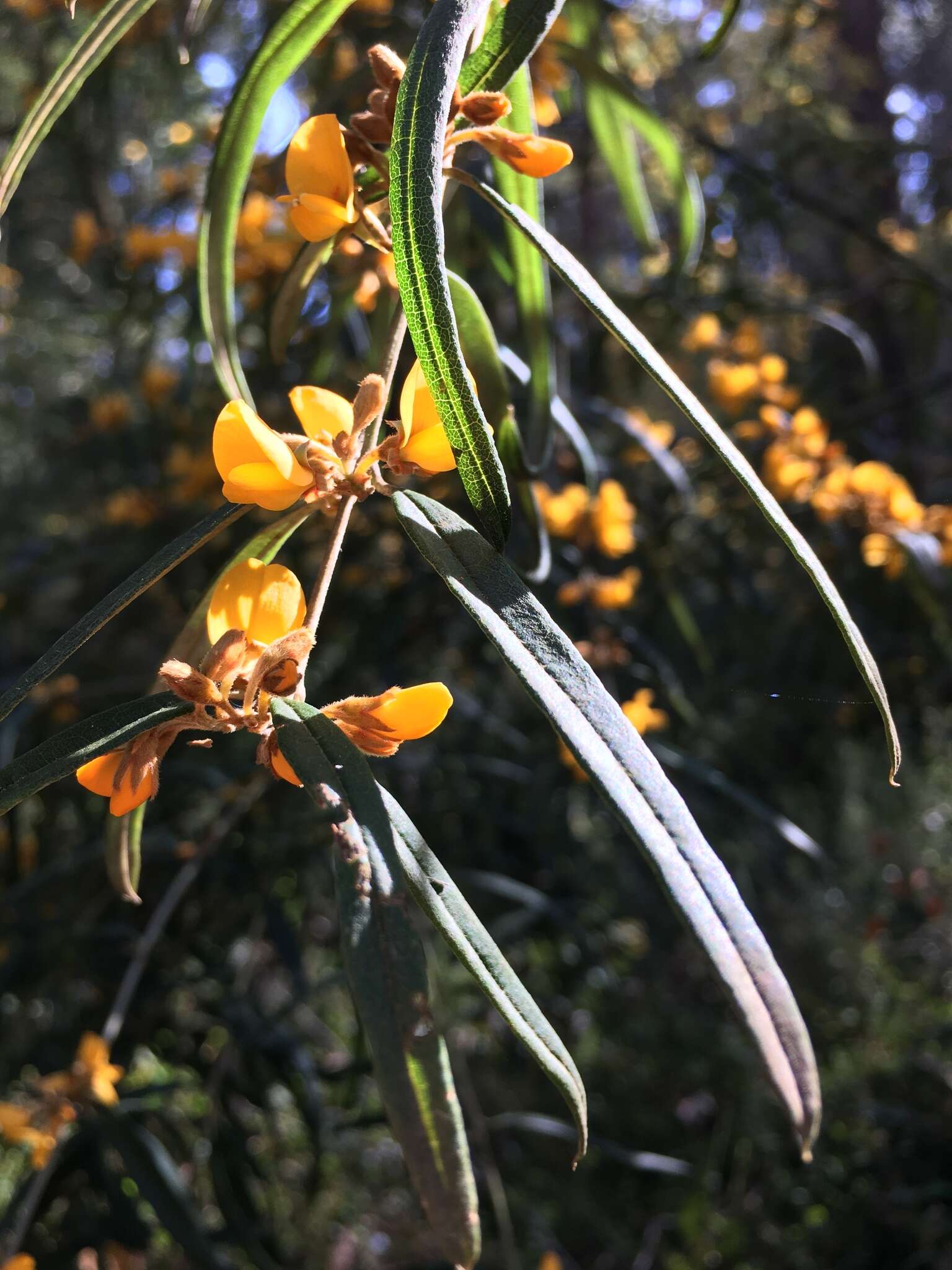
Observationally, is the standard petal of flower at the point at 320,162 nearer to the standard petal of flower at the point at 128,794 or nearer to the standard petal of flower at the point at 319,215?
the standard petal of flower at the point at 319,215

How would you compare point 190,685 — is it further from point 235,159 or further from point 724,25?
point 724,25

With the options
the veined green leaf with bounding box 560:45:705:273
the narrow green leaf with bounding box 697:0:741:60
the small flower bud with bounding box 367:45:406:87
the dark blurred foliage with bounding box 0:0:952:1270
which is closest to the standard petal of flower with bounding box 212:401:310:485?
the small flower bud with bounding box 367:45:406:87

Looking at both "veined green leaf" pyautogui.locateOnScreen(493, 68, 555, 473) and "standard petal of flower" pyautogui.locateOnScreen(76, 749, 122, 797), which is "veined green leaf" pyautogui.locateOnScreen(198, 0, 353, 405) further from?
"standard petal of flower" pyautogui.locateOnScreen(76, 749, 122, 797)

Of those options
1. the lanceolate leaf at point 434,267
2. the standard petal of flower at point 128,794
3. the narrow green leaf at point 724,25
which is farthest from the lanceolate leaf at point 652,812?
the narrow green leaf at point 724,25

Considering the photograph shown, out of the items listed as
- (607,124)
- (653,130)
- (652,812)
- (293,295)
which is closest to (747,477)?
(652,812)

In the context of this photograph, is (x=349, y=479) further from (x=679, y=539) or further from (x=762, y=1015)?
(x=679, y=539)

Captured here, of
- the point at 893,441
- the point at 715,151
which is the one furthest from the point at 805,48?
the point at 715,151
